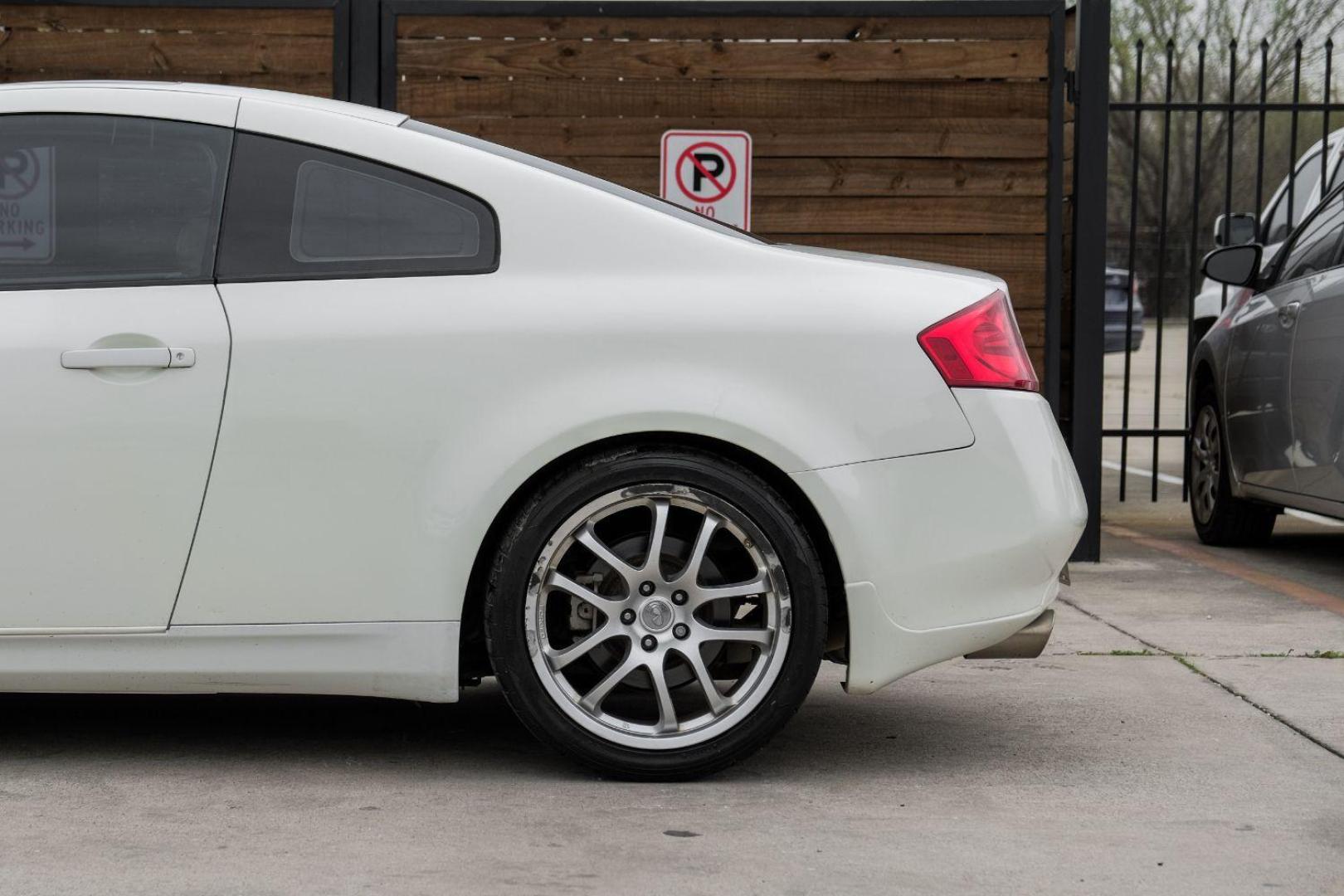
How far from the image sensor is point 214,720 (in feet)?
14.9

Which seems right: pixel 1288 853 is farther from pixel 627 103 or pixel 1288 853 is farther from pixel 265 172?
pixel 627 103

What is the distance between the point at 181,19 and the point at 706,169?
7.29 feet

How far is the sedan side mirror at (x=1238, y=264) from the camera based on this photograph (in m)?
7.63

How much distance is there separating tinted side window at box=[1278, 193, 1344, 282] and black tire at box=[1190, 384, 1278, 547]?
0.81 meters

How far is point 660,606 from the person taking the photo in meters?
3.85

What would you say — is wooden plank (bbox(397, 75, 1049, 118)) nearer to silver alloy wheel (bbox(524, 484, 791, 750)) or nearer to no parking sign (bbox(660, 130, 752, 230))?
no parking sign (bbox(660, 130, 752, 230))

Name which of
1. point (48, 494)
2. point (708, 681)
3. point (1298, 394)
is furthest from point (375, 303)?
point (1298, 394)

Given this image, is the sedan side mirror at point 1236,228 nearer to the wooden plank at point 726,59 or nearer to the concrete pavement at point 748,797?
the wooden plank at point 726,59

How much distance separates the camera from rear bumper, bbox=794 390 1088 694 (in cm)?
383

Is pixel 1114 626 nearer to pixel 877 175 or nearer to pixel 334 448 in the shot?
pixel 877 175

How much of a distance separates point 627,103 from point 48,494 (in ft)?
13.1

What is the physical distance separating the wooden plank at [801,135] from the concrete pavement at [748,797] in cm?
278

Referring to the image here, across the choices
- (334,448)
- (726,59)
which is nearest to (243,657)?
(334,448)

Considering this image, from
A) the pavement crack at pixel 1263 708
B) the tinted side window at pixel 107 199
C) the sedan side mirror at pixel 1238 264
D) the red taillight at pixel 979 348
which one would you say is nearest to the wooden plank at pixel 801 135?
the sedan side mirror at pixel 1238 264
